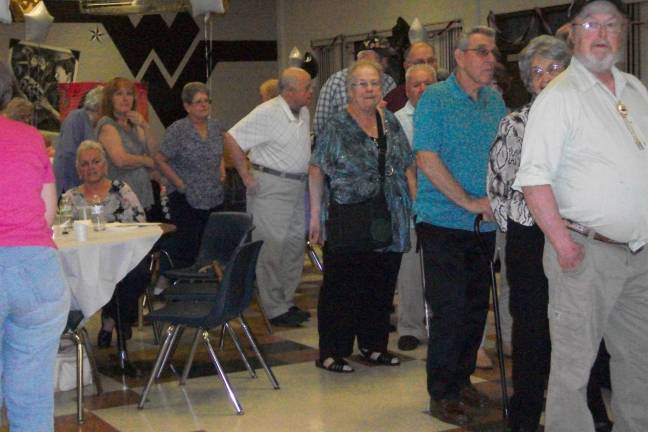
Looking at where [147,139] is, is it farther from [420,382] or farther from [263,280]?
[420,382]

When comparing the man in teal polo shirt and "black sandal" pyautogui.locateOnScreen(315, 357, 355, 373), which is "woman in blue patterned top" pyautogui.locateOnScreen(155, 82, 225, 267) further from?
the man in teal polo shirt

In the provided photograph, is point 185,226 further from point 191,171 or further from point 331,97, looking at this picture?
point 331,97

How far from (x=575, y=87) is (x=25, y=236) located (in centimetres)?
176

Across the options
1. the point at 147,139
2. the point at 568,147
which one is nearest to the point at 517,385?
the point at 568,147

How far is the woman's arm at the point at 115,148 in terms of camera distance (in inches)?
257

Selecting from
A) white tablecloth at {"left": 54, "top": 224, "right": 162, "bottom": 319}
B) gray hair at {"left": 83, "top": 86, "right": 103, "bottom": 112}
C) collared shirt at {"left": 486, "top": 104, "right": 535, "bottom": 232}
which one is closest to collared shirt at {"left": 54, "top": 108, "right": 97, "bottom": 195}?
gray hair at {"left": 83, "top": 86, "right": 103, "bottom": 112}

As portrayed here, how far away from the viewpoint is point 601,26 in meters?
3.15

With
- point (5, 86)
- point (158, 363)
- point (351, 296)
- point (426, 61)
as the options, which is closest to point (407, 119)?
point (426, 61)

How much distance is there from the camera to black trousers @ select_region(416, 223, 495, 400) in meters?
4.05

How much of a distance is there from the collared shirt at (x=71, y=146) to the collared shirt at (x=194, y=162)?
56 centimetres

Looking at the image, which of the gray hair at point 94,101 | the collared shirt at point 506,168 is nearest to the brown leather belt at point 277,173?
the gray hair at point 94,101

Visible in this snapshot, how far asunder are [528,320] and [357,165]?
1.37 meters

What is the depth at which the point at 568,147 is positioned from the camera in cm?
312

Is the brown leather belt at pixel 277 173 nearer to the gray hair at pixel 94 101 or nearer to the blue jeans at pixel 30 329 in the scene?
the gray hair at pixel 94 101
